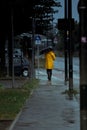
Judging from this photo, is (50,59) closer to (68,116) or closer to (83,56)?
(68,116)

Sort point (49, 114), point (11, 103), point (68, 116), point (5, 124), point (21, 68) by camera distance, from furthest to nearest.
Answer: point (21, 68) < point (11, 103) < point (49, 114) < point (68, 116) < point (5, 124)

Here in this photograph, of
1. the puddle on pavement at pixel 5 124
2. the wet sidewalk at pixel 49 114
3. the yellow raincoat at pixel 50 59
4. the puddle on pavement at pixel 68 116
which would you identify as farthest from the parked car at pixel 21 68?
the puddle on pavement at pixel 5 124

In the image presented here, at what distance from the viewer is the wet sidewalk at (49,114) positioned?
12812mm

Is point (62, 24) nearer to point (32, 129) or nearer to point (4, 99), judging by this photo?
point (4, 99)

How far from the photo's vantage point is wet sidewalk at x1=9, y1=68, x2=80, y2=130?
1281 cm

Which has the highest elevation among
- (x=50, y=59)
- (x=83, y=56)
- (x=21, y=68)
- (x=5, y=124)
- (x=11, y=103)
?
(x=83, y=56)

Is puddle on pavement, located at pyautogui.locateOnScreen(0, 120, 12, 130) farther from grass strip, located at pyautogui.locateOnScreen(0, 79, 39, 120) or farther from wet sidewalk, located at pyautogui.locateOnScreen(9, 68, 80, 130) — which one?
grass strip, located at pyautogui.locateOnScreen(0, 79, 39, 120)

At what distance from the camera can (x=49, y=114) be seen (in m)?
15.0

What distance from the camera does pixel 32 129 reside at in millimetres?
12344

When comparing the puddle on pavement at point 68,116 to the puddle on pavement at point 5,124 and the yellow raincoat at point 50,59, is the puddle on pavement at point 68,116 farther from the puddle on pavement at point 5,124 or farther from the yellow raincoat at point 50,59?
the yellow raincoat at point 50,59

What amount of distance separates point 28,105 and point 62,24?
8.29 m

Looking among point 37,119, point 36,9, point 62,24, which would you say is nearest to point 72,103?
point 37,119

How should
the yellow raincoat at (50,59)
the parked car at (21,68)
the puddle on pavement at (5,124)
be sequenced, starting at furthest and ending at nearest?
the parked car at (21,68), the yellow raincoat at (50,59), the puddle on pavement at (5,124)

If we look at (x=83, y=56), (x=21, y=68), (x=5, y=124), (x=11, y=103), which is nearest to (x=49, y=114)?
(x=5, y=124)
